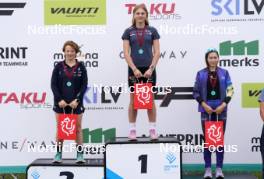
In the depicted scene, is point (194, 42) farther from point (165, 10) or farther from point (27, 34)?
point (27, 34)

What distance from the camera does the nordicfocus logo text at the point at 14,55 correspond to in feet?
18.5

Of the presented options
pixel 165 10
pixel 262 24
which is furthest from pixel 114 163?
pixel 262 24

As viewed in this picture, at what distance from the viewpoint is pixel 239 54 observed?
5.59m

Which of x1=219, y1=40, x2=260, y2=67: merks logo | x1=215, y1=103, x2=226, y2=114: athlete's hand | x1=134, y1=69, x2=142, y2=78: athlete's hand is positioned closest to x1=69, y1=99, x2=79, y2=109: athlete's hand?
x1=134, y1=69, x2=142, y2=78: athlete's hand

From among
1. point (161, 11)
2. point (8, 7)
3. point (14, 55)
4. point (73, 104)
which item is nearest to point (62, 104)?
point (73, 104)

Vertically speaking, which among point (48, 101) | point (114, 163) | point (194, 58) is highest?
point (194, 58)

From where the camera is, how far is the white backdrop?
18.3 feet

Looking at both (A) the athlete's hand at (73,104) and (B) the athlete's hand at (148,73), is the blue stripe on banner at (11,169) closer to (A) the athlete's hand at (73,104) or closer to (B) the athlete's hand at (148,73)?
(A) the athlete's hand at (73,104)

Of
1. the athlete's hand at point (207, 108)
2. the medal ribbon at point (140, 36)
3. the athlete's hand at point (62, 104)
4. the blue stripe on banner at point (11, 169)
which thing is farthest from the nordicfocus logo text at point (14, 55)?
the athlete's hand at point (207, 108)

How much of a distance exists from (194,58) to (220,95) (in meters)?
0.72

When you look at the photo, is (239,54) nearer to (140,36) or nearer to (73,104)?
(140,36)

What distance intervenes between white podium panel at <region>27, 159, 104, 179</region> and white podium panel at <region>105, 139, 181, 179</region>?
234mm

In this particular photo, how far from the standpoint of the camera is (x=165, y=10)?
5578mm

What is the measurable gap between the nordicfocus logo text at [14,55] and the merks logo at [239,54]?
2.19 meters
